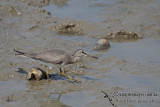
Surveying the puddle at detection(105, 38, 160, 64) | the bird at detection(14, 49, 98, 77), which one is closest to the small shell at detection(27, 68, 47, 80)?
the bird at detection(14, 49, 98, 77)

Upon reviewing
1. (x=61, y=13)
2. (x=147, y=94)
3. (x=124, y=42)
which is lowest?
(x=147, y=94)

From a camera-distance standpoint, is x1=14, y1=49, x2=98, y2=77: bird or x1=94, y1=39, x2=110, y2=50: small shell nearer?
x1=14, y1=49, x2=98, y2=77: bird

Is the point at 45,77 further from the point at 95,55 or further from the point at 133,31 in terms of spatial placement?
the point at 133,31

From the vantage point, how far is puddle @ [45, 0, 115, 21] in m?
12.3

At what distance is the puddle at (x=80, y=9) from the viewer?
483 inches

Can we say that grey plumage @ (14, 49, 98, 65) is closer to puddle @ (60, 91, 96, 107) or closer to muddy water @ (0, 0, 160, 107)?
muddy water @ (0, 0, 160, 107)

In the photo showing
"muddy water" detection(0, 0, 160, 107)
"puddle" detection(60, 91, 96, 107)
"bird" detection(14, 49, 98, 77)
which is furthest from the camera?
"bird" detection(14, 49, 98, 77)

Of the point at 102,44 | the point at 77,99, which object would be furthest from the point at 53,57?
the point at 102,44

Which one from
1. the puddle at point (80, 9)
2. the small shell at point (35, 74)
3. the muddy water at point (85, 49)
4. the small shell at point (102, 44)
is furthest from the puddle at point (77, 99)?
the puddle at point (80, 9)

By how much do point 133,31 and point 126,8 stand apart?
154 centimetres

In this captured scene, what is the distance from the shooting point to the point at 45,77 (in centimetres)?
879

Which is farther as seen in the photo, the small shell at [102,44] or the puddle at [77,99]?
the small shell at [102,44]

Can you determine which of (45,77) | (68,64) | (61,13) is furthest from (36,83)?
(61,13)

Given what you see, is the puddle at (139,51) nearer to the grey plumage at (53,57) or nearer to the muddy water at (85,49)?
the muddy water at (85,49)
